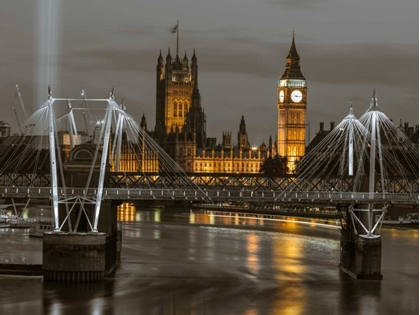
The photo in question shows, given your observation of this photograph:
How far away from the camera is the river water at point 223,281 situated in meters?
38.9

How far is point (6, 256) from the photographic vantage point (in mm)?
51969

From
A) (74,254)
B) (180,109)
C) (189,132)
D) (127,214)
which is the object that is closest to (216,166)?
(189,132)

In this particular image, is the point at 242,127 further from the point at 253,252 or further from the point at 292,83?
the point at 253,252

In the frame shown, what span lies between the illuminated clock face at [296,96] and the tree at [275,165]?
6273 millimetres

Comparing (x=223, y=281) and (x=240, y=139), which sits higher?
(x=240, y=139)

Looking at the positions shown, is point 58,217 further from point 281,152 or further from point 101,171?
point 281,152

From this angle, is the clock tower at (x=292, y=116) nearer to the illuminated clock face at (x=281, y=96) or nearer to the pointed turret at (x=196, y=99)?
the illuminated clock face at (x=281, y=96)

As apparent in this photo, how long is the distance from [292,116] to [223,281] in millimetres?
86321

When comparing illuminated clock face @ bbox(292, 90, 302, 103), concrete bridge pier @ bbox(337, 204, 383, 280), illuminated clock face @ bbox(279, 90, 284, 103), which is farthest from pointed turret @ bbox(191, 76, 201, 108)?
concrete bridge pier @ bbox(337, 204, 383, 280)

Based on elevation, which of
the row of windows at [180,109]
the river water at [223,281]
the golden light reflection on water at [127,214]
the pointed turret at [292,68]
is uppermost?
the pointed turret at [292,68]

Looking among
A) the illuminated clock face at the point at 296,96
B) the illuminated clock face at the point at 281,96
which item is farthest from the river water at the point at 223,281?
the illuminated clock face at the point at 281,96

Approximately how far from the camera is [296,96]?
429 ft

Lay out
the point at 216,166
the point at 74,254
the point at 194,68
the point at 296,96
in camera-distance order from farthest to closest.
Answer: the point at 194,68
the point at 216,166
the point at 296,96
the point at 74,254

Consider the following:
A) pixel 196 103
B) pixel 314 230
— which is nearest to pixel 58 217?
pixel 314 230
